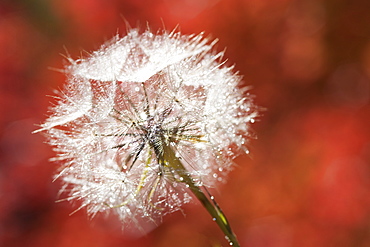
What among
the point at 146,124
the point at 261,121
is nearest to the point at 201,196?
the point at 146,124

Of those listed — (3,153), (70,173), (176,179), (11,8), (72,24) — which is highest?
(11,8)

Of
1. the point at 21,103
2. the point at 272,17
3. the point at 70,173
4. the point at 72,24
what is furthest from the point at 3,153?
the point at 70,173

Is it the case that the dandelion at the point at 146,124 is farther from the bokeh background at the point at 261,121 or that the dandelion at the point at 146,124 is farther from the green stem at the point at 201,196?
the bokeh background at the point at 261,121

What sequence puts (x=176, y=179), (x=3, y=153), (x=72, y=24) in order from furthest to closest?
(x=72, y=24)
(x=3, y=153)
(x=176, y=179)

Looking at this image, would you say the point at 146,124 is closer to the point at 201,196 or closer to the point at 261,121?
the point at 201,196

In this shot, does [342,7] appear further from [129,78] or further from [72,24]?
[129,78]

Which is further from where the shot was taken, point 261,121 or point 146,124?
point 261,121

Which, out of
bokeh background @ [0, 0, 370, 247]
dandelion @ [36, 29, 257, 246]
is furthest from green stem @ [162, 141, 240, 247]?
bokeh background @ [0, 0, 370, 247]
